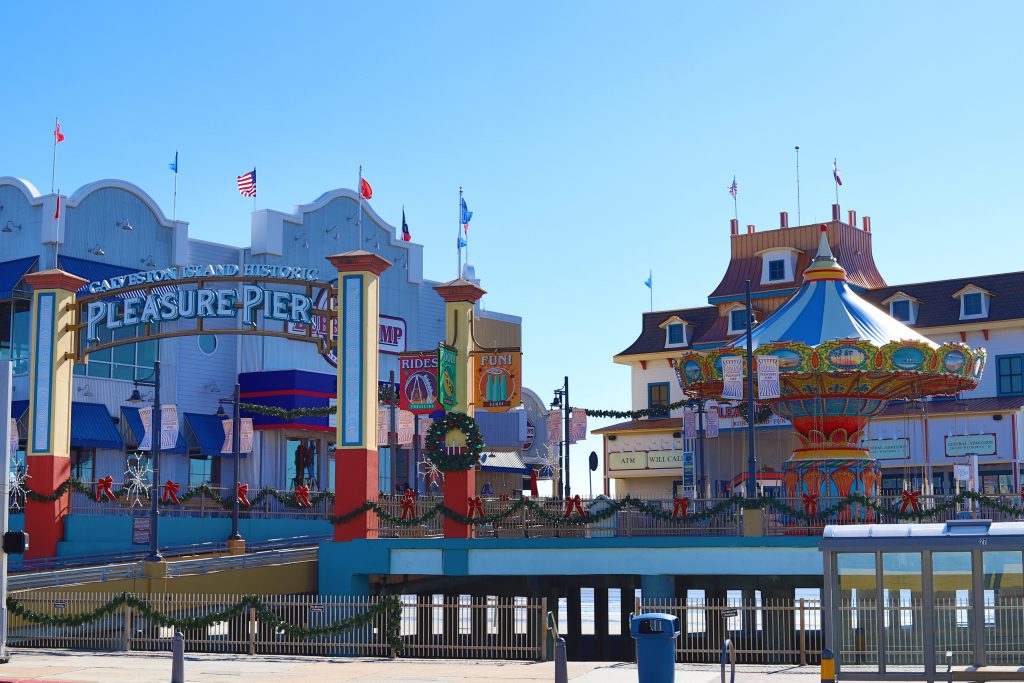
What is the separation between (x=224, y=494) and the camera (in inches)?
1937

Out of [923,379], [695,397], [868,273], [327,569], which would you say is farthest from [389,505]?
[868,273]

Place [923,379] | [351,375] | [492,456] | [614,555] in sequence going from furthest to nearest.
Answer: [492,456]
[923,379]
[351,375]
[614,555]

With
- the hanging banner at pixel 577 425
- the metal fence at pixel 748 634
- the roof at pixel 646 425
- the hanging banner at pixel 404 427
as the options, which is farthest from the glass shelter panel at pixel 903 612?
the roof at pixel 646 425

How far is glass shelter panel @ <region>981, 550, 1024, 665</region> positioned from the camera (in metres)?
19.2

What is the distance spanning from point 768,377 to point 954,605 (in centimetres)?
1653

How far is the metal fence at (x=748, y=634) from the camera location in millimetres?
24000

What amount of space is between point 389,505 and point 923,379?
596 inches

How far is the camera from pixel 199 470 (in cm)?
5156

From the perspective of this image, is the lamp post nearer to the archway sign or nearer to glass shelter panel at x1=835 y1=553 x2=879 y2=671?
the archway sign

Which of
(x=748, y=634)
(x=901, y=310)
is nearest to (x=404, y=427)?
(x=748, y=634)

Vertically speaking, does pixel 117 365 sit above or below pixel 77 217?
below

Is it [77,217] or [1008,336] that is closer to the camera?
[77,217]

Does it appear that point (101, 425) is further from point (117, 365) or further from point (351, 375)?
point (351, 375)

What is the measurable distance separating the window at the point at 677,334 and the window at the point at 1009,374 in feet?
51.9
